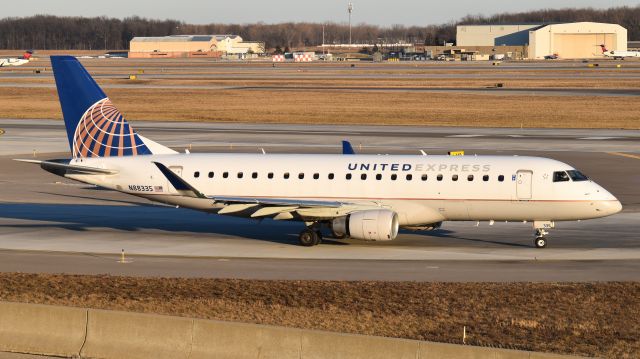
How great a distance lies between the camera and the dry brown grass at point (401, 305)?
2534 centimetres

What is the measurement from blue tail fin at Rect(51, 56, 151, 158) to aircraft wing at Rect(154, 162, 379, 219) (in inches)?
169

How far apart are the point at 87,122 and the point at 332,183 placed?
11.0m

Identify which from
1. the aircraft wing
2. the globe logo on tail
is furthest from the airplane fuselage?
the globe logo on tail

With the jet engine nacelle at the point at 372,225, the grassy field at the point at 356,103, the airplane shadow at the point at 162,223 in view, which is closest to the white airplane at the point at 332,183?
the jet engine nacelle at the point at 372,225

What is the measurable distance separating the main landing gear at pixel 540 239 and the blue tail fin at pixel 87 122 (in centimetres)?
1652

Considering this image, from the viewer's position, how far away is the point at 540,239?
41188mm

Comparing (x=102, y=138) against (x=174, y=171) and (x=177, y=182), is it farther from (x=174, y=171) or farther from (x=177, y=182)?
(x=177, y=182)

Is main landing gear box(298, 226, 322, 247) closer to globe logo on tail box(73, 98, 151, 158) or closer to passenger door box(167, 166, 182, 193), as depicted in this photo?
passenger door box(167, 166, 182, 193)

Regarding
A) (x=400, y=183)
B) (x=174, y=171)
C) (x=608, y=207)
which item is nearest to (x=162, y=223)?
(x=174, y=171)

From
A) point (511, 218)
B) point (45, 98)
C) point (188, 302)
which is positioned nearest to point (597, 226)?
point (511, 218)

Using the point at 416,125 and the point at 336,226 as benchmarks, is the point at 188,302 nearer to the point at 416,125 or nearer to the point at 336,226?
the point at 336,226

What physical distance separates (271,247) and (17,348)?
19.7m

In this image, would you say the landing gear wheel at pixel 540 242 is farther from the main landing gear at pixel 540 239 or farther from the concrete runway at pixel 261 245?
the concrete runway at pixel 261 245

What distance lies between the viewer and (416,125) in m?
102
